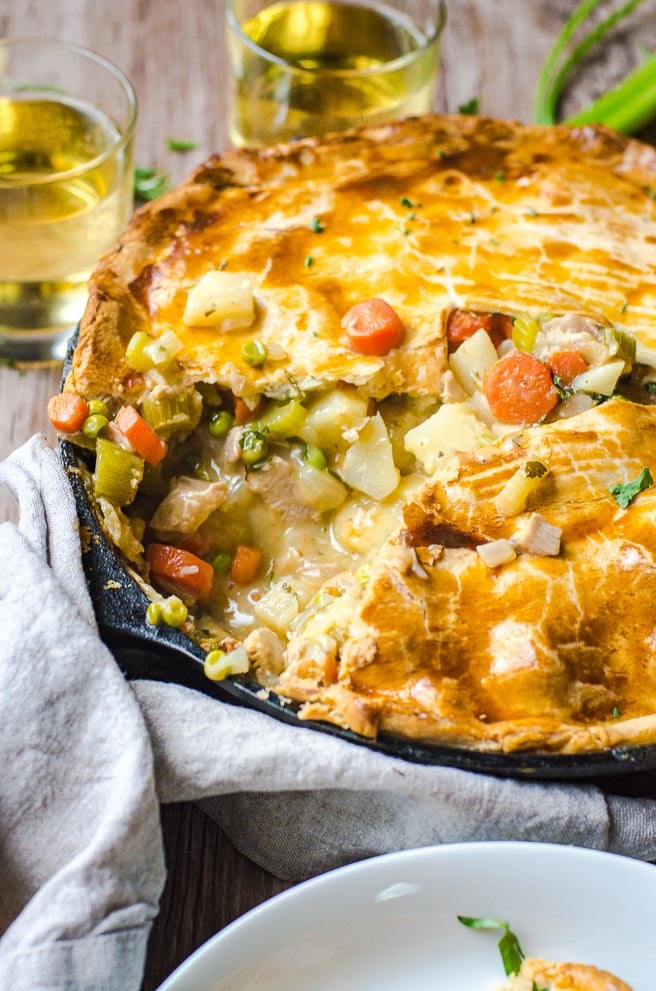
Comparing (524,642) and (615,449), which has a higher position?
(615,449)

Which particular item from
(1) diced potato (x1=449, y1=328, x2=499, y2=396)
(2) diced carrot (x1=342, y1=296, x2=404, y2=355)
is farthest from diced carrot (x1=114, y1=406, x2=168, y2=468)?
(1) diced potato (x1=449, y1=328, x2=499, y2=396)

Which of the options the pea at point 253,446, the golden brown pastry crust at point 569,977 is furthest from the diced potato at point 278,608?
the golden brown pastry crust at point 569,977

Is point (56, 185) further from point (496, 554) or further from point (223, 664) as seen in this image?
point (496, 554)

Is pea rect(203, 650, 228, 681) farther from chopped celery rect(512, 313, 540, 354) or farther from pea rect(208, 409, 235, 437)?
chopped celery rect(512, 313, 540, 354)

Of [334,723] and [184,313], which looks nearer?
[334,723]

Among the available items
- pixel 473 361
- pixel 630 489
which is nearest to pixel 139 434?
pixel 473 361

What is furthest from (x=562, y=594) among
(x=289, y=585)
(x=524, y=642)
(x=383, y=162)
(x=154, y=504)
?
(x=383, y=162)

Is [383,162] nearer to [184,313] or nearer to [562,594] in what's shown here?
[184,313]
